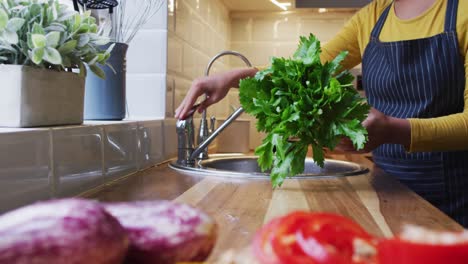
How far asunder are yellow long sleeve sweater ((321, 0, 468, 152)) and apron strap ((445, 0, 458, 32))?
1cm

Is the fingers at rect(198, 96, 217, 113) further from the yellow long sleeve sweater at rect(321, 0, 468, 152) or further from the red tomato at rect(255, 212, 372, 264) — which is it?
the red tomato at rect(255, 212, 372, 264)

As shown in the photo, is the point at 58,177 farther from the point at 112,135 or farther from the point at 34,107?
the point at 112,135

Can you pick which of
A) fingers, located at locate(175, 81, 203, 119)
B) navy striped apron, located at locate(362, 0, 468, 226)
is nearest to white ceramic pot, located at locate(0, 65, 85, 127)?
fingers, located at locate(175, 81, 203, 119)

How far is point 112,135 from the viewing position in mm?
1096

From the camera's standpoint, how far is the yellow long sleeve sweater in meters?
1.18

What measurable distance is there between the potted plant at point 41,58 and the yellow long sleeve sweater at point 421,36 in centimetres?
74

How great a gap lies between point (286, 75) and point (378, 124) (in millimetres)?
297

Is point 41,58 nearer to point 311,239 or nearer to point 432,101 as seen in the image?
point 311,239

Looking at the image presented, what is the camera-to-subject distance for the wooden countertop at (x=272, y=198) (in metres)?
0.72

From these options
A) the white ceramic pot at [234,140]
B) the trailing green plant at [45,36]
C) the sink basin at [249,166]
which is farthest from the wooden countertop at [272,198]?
the white ceramic pot at [234,140]

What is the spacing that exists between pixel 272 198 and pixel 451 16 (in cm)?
87

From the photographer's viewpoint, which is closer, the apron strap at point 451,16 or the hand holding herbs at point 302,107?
the hand holding herbs at point 302,107

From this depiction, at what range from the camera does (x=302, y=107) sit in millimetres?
861

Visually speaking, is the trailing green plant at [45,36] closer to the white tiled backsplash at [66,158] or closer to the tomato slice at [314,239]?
the white tiled backsplash at [66,158]
